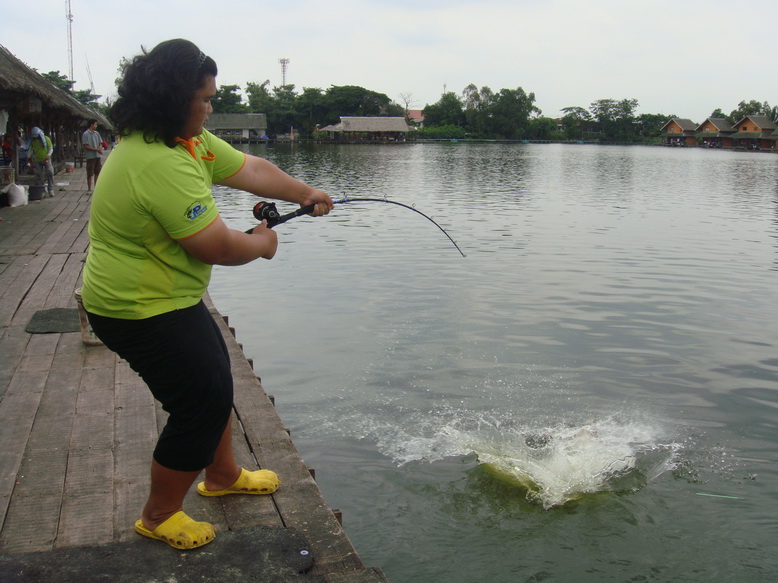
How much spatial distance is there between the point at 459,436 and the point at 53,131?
26721 mm

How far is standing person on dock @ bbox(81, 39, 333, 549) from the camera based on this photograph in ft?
7.70

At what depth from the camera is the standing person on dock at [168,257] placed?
2.35m

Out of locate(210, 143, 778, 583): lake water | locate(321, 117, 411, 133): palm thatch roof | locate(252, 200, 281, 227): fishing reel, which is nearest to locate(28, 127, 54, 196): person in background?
locate(210, 143, 778, 583): lake water

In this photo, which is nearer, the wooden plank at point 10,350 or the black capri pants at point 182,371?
the black capri pants at point 182,371

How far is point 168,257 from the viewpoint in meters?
2.45

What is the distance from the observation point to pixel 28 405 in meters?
3.95

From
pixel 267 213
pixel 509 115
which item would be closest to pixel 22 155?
pixel 267 213

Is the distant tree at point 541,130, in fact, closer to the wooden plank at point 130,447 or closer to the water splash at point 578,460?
the water splash at point 578,460

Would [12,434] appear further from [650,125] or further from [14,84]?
[650,125]

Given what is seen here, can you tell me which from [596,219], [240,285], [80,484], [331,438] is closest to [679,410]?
[331,438]

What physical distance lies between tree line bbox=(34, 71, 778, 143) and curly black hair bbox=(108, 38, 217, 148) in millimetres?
108731

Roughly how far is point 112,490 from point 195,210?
1.41 meters

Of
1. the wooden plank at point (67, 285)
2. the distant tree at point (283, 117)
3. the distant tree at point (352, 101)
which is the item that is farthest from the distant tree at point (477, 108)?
the wooden plank at point (67, 285)

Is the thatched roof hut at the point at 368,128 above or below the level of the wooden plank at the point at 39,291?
above
